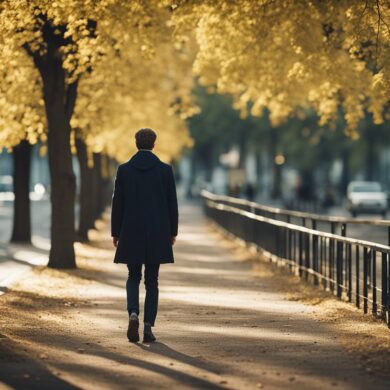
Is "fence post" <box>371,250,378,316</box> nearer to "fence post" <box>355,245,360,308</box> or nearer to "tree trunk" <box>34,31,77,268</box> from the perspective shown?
"fence post" <box>355,245,360,308</box>

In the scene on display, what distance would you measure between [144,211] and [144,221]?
0.30 ft

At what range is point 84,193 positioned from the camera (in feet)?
105

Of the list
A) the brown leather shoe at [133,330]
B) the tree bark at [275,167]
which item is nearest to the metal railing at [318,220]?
the brown leather shoe at [133,330]

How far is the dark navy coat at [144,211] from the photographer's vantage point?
10977 millimetres

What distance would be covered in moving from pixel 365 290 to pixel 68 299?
3.85m

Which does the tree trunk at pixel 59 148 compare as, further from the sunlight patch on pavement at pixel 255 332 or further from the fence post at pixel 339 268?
the sunlight patch on pavement at pixel 255 332

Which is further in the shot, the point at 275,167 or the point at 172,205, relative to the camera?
the point at 275,167

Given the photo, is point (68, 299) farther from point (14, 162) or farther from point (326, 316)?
point (14, 162)

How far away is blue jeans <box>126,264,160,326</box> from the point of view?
1107 centimetres

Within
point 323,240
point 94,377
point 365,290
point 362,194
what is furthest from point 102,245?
point 362,194

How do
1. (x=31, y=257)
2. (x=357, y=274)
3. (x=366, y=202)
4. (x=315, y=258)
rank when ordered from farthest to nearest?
1. (x=366, y=202)
2. (x=31, y=257)
3. (x=315, y=258)
4. (x=357, y=274)

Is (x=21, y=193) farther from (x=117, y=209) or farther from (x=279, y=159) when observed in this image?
(x=279, y=159)

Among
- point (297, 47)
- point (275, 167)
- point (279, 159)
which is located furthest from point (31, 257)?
point (275, 167)

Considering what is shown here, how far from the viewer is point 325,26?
799 inches
